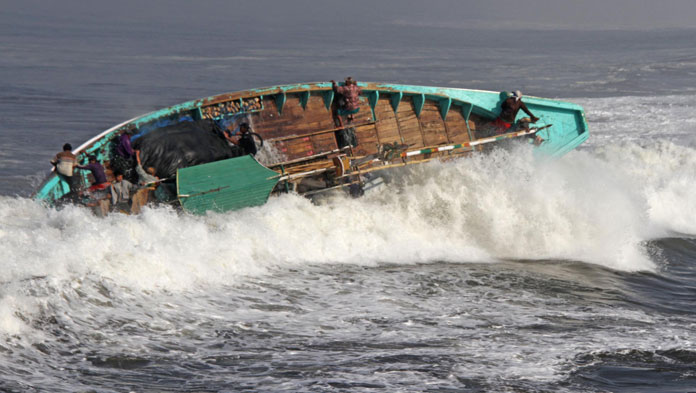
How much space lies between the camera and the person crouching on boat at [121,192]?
12.4 meters

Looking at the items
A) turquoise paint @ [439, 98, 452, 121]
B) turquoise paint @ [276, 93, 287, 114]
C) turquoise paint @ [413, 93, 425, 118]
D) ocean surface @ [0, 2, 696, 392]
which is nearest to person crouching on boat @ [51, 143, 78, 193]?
ocean surface @ [0, 2, 696, 392]

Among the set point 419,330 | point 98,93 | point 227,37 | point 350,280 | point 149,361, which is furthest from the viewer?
point 227,37

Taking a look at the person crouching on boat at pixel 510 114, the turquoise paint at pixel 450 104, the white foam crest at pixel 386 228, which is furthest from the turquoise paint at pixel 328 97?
the person crouching on boat at pixel 510 114

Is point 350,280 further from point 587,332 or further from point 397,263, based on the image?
point 587,332

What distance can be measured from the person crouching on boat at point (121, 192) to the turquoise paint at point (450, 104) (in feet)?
3.17

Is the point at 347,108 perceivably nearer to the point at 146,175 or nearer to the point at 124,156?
the point at 146,175

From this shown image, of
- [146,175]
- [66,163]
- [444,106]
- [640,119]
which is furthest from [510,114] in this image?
[640,119]

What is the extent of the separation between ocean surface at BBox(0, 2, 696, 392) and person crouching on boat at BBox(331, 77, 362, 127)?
1.63 meters

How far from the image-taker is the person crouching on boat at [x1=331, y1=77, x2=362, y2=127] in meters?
15.0

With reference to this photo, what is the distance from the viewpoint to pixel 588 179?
16.6m

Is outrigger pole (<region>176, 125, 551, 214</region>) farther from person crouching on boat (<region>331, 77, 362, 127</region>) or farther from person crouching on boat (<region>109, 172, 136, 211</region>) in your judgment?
person crouching on boat (<region>331, 77, 362, 127</region>)

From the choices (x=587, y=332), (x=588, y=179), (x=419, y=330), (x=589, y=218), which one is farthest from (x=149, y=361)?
(x=588, y=179)

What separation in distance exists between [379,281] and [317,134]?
4.41m

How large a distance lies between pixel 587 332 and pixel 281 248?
516 cm
